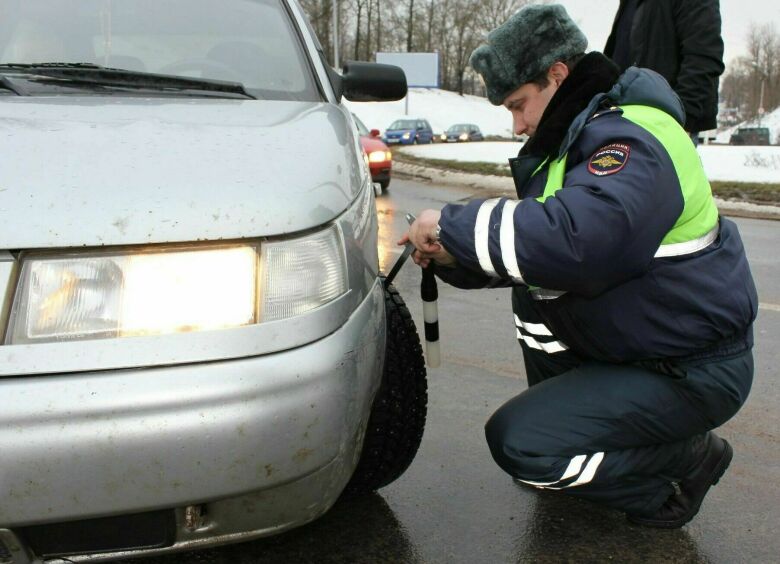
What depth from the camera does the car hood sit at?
1.33 meters

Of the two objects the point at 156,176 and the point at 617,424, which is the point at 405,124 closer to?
the point at 617,424

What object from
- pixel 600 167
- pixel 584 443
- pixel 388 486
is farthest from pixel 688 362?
pixel 388 486

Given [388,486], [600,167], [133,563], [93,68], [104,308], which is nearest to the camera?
[104,308]

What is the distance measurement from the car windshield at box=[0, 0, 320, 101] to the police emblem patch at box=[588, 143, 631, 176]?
924 millimetres

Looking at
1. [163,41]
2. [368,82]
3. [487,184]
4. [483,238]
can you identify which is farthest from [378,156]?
[483,238]

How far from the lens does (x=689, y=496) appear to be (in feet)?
6.96

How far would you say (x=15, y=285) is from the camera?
1.32 meters

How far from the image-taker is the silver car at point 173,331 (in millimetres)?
1251

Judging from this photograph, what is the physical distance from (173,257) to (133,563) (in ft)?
3.17

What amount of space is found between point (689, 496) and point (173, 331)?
1512 millimetres

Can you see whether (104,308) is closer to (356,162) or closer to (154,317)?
(154,317)

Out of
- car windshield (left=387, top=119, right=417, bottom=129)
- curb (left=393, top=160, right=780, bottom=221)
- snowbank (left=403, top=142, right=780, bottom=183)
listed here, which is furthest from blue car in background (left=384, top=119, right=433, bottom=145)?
snowbank (left=403, top=142, right=780, bottom=183)

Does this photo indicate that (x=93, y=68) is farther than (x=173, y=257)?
Yes

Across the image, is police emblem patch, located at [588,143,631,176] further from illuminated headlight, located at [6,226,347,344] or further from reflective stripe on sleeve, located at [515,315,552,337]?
illuminated headlight, located at [6,226,347,344]
